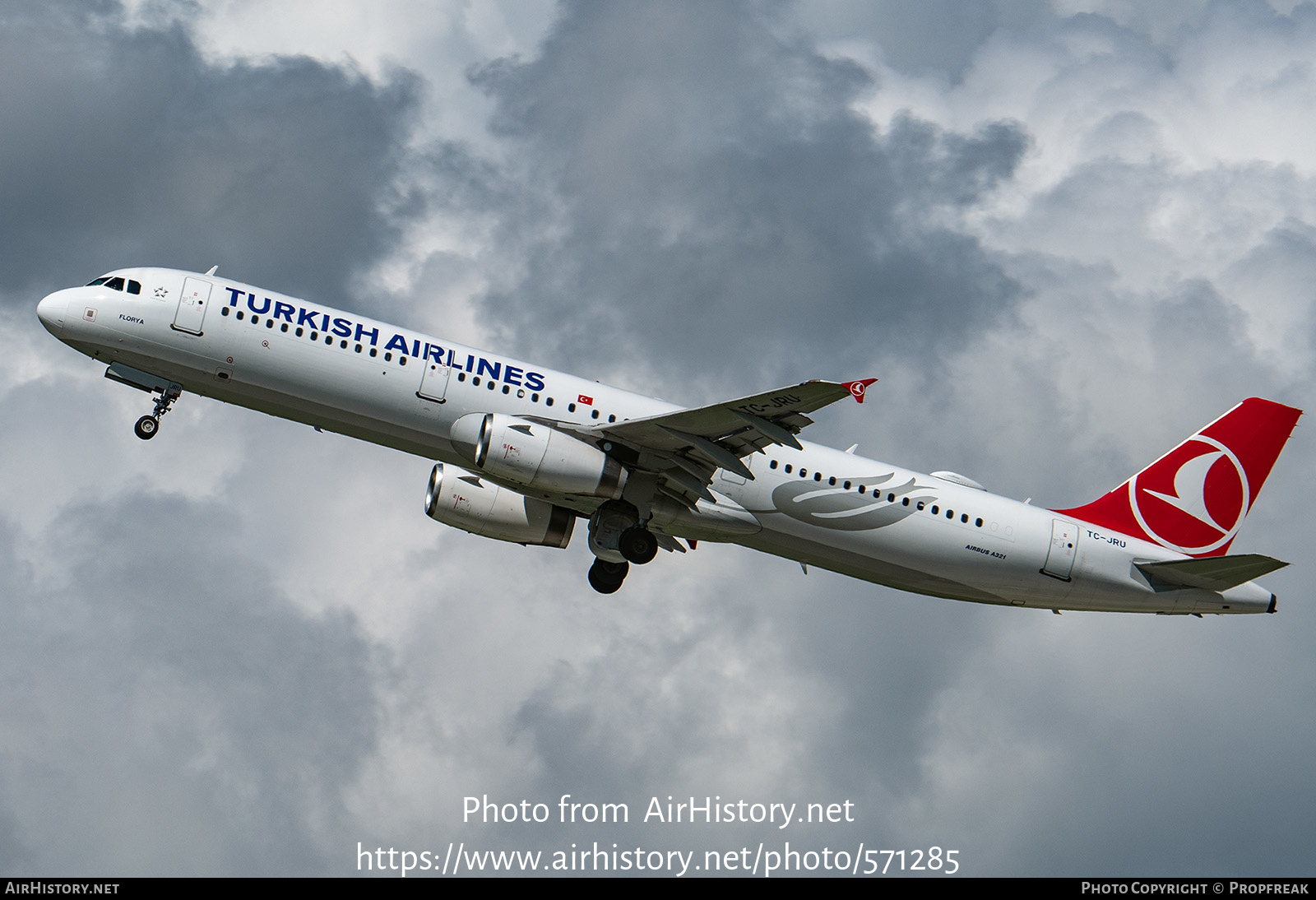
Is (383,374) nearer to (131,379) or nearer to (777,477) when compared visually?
(131,379)

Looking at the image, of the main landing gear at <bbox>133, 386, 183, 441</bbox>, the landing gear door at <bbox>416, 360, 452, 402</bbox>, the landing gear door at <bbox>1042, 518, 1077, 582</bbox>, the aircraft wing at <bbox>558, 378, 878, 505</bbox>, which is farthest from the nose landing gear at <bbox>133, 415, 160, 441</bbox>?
the landing gear door at <bbox>1042, 518, 1077, 582</bbox>

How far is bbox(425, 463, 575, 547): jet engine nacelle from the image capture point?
149 ft

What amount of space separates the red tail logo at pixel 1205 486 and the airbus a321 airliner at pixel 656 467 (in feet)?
0.21

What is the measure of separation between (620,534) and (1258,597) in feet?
69.0

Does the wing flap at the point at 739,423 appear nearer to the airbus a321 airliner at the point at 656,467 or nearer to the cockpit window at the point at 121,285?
the airbus a321 airliner at the point at 656,467

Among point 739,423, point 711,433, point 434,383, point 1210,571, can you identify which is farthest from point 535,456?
point 1210,571

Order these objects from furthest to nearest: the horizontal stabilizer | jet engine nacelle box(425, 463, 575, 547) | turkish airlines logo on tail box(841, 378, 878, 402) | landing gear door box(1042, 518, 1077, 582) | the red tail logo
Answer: the red tail logo, landing gear door box(1042, 518, 1077, 582), jet engine nacelle box(425, 463, 575, 547), the horizontal stabilizer, turkish airlines logo on tail box(841, 378, 878, 402)

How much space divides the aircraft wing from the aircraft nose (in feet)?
49.8

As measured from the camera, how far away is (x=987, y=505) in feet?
150

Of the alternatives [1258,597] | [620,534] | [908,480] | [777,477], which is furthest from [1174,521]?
[620,534]

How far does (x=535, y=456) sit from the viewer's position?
40062 mm

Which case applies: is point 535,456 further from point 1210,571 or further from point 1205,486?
point 1205,486

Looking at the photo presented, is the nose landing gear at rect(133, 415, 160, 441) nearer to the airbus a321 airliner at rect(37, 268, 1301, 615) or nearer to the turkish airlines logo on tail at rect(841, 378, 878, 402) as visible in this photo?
the airbus a321 airliner at rect(37, 268, 1301, 615)

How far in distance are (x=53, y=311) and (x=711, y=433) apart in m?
19.1
